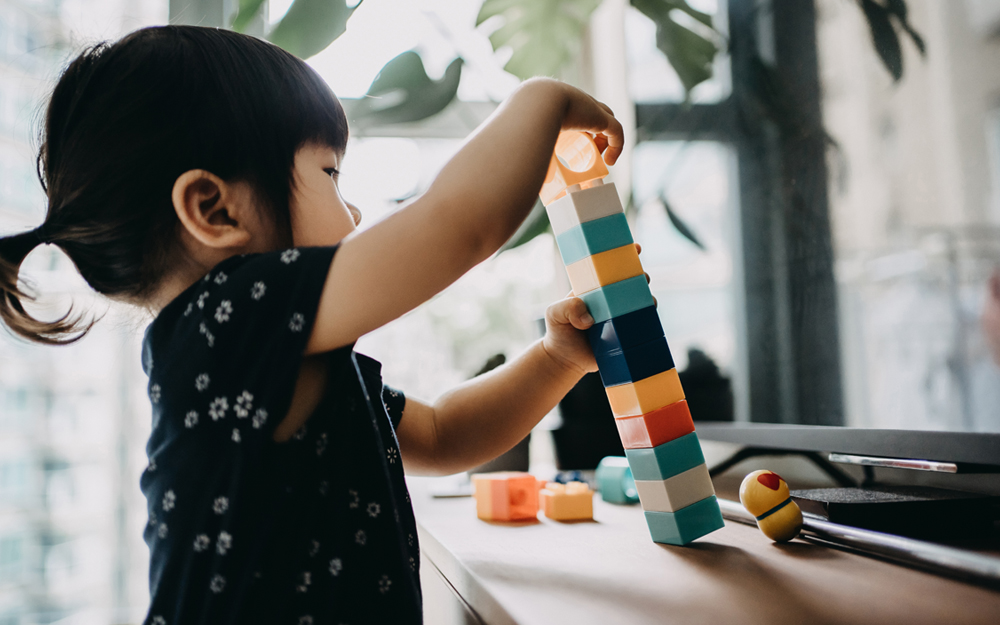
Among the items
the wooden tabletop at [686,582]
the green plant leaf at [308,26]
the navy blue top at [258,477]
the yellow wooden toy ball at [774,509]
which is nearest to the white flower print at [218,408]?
the navy blue top at [258,477]

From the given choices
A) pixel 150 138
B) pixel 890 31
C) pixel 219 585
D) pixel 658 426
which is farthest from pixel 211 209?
pixel 890 31

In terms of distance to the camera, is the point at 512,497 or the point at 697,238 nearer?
the point at 512,497

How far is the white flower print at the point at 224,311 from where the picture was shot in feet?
1.54

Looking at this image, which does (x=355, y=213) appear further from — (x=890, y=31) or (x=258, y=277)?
(x=890, y=31)

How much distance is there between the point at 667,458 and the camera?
1.73 ft

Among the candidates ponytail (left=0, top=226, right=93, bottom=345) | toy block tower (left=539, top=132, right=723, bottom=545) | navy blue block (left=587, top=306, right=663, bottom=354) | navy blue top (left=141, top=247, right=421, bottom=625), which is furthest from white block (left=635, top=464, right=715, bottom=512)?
ponytail (left=0, top=226, right=93, bottom=345)

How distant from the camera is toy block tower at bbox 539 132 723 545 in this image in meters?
0.53

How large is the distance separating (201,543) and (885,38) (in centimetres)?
73

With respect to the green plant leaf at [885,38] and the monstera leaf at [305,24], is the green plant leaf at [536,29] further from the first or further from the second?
the green plant leaf at [885,38]

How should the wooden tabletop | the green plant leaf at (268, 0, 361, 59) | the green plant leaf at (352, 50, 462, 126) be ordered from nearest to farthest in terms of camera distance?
1. the wooden tabletop
2. the green plant leaf at (268, 0, 361, 59)
3. the green plant leaf at (352, 50, 462, 126)

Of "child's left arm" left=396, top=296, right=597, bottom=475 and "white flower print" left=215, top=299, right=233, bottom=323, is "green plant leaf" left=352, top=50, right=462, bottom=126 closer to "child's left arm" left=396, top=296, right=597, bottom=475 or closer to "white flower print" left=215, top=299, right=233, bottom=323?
"child's left arm" left=396, top=296, right=597, bottom=475

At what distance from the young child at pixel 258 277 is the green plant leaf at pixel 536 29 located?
0.60 metres

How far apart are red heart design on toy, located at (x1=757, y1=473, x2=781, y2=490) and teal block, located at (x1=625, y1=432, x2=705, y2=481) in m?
0.05

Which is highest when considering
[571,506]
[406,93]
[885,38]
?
[406,93]
